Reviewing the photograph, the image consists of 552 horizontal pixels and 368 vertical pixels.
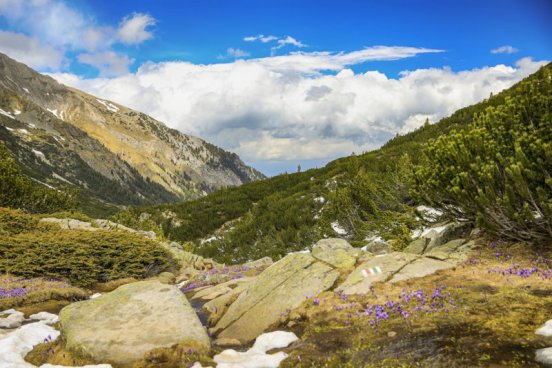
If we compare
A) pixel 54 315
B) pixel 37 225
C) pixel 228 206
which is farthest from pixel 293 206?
pixel 54 315

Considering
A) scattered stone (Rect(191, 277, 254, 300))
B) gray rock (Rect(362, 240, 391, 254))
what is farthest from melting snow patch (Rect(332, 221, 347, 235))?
scattered stone (Rect(191, 277, 254, 300))

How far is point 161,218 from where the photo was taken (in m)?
38.8

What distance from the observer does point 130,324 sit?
736 centimetres

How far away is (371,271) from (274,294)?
234 cm

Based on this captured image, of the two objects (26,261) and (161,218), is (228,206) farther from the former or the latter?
(26,261)

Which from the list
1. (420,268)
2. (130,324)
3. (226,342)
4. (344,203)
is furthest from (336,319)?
(344,203)

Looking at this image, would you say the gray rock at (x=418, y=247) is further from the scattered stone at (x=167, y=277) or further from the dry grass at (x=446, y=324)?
the scattered stone at (x=167, y=277)

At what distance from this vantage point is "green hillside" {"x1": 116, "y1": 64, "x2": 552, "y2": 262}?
380 inches

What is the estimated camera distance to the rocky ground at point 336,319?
5590 millimetres

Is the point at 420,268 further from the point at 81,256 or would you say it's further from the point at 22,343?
the point at 81,256

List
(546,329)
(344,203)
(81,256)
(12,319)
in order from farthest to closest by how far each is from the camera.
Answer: (344,203) → (81,256) → (12,319) → (546,329)

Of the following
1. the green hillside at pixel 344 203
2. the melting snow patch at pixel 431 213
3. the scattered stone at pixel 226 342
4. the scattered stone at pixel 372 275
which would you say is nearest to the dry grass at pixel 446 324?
the scattered stone at pixel 372 275

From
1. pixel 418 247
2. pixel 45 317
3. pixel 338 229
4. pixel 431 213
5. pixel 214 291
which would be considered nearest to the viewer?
pixel 45 317

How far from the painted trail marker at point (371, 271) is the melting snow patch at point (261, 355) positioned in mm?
2670
